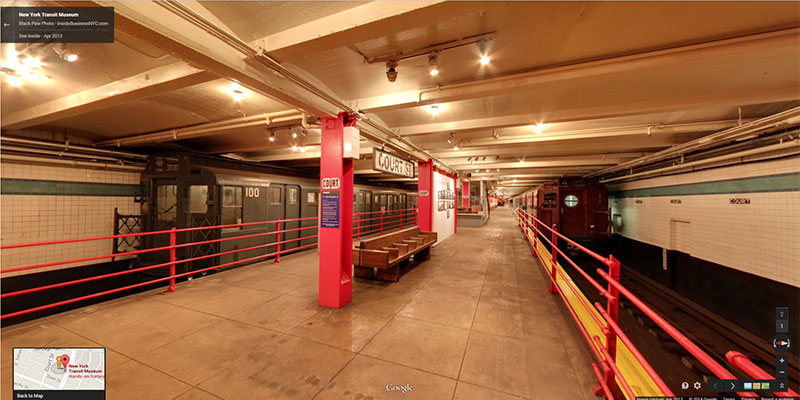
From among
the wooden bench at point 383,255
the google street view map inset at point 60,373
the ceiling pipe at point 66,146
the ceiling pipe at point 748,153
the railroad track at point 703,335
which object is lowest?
the railroad track at point 703,335

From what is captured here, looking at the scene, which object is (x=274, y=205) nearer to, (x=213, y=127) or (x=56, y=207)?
(x=213, y=127)

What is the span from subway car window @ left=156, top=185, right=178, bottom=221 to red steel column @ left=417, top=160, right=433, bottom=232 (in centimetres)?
720

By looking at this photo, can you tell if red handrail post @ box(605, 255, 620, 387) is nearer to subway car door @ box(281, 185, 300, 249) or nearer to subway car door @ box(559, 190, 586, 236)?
subway car door @ box(281, 185, 300, 249)

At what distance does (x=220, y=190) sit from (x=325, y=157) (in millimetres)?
4431

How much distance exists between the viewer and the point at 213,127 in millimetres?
5273

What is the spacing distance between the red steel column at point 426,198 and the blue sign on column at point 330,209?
517 centimetres

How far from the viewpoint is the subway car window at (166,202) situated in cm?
670

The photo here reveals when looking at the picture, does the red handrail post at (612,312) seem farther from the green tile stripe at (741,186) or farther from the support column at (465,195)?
the support column at (465,195)

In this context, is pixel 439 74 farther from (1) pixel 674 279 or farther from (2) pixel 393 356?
(1) pixel 674 279

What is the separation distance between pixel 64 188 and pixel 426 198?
9.71 metres

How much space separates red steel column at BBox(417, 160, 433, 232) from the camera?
354 inches

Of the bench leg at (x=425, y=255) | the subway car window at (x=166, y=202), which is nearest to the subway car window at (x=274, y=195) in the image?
the subway car window at (x=166, y=202)

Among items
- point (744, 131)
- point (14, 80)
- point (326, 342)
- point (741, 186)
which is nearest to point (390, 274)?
point (326, 342)

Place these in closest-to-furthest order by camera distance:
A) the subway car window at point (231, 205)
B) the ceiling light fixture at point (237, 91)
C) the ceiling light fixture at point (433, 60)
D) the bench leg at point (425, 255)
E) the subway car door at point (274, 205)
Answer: the ceiling light fixture at point (433, 60)
the ceiling light fixture at point (237, 91)
the subway car window at point (231, 205)
the bench leg at point (425, 255)
the subway car door at point (274, 205)
